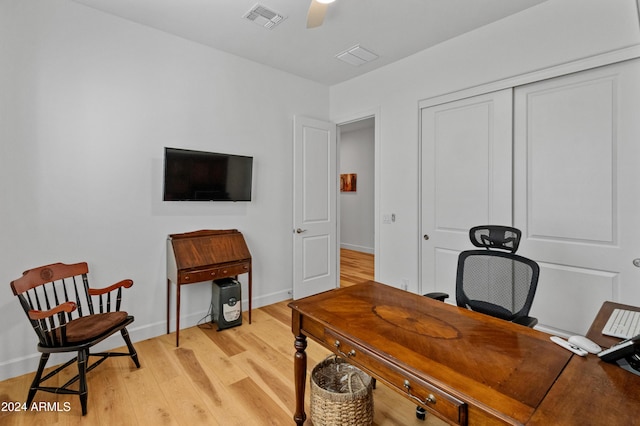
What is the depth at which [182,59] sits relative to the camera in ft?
9.96

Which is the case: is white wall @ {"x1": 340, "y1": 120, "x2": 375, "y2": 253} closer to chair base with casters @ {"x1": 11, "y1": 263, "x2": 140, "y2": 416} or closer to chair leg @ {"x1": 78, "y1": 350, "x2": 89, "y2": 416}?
chair base with casters @ {"x1": 11, "y1": 263, "x2": 140, "y2": 416}

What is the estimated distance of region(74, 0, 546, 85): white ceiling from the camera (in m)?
2.48

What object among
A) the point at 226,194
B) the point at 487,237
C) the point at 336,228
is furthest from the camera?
the point at 336,228

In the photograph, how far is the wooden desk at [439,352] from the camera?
0.94m

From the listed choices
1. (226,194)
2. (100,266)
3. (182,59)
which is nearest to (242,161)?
(226,194)

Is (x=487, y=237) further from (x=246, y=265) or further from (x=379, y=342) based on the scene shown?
(x=246, y=265)

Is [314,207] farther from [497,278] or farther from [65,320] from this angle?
[65,320]

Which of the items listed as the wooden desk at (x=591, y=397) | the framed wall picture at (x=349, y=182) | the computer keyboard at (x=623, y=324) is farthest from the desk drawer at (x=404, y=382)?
the framed wall picture at (x=349, y=182)

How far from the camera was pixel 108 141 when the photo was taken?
2.64 meters

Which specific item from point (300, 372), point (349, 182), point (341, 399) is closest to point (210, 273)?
point (300, 372)

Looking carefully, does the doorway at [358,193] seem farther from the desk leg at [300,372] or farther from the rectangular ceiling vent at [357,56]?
the desk leg at [300,372]

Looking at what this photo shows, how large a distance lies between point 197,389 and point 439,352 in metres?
1.78

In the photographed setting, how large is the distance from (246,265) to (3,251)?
185 cm

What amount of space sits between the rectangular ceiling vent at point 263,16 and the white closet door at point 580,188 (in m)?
2.26
